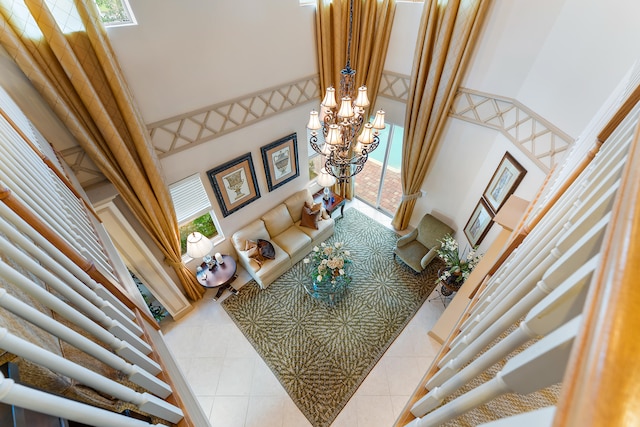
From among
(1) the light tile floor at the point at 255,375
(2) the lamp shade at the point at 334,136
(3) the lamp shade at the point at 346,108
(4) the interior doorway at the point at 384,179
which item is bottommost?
(1) the light tile floor at the point at 255,375

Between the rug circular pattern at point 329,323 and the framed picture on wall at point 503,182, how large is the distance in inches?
60.6

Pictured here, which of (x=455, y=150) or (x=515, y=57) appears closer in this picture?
(x=515, y=57)

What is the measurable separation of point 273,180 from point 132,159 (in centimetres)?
218

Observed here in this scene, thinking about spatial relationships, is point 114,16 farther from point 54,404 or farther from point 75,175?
point 54,404

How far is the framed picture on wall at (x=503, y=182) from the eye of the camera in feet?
10.8

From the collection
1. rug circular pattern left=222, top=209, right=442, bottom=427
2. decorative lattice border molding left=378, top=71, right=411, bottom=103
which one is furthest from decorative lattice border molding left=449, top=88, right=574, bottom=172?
rug circular pattern left=222, top=209, right=442, bottom=427

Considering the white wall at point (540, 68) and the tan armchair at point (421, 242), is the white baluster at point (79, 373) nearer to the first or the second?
the white wall at point (540, 68)

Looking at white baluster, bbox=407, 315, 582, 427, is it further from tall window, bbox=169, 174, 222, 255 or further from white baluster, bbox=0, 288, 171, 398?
tall window, bbox=169, 174, 222, 255

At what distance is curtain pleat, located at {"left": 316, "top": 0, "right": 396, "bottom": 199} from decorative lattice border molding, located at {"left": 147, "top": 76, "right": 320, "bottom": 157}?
0.35 metres

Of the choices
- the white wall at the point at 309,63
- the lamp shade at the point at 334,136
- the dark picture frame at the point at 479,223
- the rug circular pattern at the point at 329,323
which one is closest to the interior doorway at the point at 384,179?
the white wall at the point at 309,63

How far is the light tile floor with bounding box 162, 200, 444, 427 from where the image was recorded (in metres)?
3.27

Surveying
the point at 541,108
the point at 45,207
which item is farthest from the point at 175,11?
the point at 541,108

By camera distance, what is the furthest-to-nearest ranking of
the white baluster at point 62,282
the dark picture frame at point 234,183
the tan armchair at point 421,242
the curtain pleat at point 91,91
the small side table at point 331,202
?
the small side table at point 331,202 < the tan armchair at point 421,242 < the dark picture frame at point 234,183 < the curtain pleat at point 91,91 < the white baluster at point 62,282

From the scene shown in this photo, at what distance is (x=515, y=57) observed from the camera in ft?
10.3
